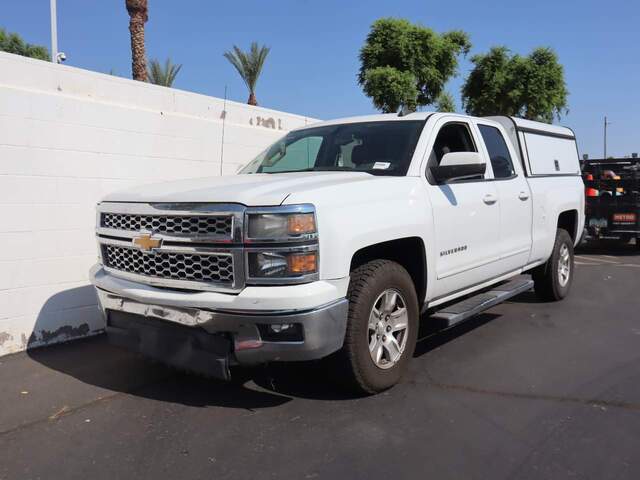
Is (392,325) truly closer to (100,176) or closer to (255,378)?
(255,378)

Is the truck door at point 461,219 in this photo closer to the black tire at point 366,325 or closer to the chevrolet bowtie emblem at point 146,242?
the black tire at point 366,325

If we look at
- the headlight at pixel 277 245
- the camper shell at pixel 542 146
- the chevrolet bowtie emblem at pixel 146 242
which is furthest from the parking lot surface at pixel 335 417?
the camper shell at pixel 542 146

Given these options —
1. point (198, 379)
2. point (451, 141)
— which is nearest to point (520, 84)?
point (451, 141)

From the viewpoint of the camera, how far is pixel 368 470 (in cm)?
299

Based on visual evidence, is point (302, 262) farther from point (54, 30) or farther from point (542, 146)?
point (54, 30)

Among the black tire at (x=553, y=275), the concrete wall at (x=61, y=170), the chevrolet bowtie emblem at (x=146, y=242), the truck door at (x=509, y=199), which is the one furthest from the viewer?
the black tire at (x=553, y=275)

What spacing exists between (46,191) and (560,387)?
15.6 ft

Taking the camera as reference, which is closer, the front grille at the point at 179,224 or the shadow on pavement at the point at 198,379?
the front grille at the point at 179,224

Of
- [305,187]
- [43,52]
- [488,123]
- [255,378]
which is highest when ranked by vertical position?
[43,52]

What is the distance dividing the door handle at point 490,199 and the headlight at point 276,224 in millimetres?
2268

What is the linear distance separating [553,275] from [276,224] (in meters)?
4.68

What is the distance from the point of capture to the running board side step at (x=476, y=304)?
4488mm

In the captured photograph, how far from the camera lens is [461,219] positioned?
461 centimetres

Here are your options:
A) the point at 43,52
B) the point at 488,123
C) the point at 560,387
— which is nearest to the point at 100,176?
the point at 488,123
